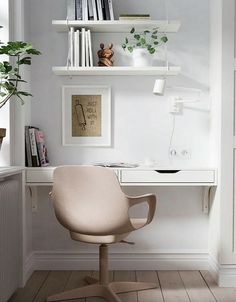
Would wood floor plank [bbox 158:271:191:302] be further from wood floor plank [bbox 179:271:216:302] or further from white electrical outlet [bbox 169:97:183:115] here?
white electrical outlet [bbox 169:97:183:115]

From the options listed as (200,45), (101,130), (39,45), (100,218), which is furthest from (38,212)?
(200,45)

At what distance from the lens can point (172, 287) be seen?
329 centimetres

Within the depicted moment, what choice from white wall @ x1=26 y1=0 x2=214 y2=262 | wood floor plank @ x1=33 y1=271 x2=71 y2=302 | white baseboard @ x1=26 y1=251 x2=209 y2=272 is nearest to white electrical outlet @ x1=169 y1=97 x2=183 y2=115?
white wall @ x1=26 y1=0 x2=214 y2=262

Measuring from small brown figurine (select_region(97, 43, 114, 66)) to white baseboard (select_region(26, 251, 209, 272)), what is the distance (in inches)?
58.3

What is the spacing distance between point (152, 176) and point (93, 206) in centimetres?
64

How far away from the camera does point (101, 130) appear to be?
12.2ft

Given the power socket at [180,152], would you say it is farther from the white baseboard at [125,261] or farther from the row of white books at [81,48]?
the row of white books at [81,48]

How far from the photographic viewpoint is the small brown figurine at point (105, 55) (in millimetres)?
3582

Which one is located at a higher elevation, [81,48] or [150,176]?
[81,48]

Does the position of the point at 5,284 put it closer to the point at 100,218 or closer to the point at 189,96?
the point at 100,218

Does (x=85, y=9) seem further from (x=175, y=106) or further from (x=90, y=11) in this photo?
(x=175, y=106)

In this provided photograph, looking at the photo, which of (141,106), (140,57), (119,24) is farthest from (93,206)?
(119,24)

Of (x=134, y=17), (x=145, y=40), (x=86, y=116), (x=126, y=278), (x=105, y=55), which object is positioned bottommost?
(x=126, y=278)

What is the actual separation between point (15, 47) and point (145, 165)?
53.0 inches
